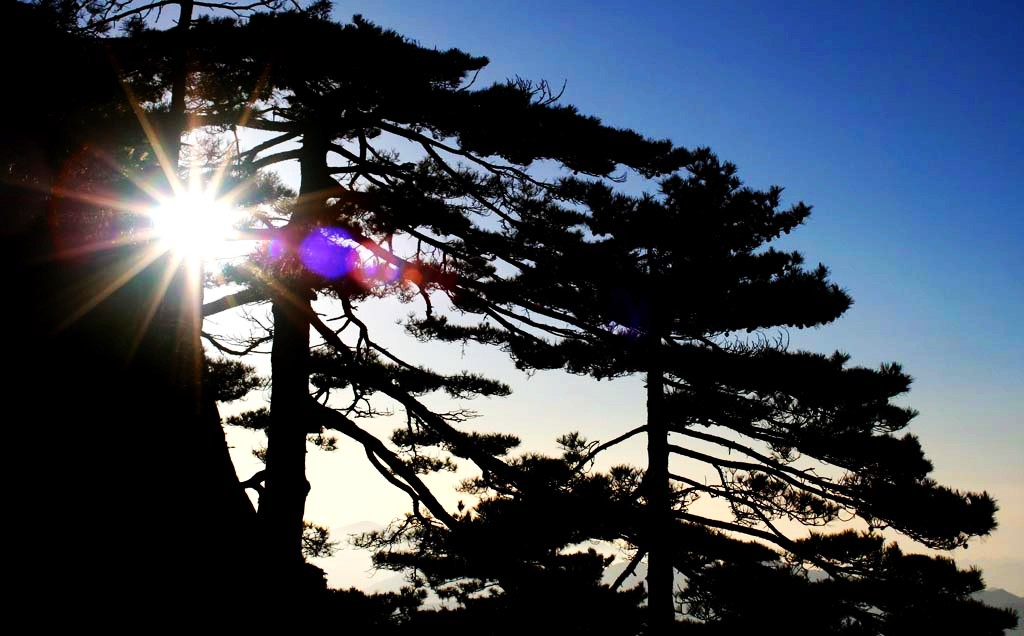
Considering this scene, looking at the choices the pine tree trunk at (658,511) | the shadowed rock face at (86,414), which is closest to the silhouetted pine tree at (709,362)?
the pine tree trunk at (658,511)

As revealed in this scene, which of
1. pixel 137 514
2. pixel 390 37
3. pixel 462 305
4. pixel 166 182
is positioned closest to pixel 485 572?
pixel 462 305

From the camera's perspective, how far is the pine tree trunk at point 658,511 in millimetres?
7934

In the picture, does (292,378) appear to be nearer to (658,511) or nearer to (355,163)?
(355,163)

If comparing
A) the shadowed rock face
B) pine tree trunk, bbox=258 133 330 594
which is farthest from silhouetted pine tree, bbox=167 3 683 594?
the shadowed rock face

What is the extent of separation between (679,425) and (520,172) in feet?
16.0

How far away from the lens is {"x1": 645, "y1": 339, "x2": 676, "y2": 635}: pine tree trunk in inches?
312

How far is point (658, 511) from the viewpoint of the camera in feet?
30.8

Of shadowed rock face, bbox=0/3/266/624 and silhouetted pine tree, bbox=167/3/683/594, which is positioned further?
silhouetted pine tree, bbox=167/3/683/594

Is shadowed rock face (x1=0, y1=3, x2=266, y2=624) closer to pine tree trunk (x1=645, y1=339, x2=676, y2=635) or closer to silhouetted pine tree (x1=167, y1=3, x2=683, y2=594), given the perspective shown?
silhouetted pine tree (x1=167, y1=3, x2=683, y2=594)

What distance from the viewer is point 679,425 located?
10.6 metres

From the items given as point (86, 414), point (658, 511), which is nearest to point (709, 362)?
point (658, 511)

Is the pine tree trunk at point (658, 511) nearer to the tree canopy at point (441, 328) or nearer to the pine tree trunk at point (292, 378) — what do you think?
the tree canopy at point (441, 328)

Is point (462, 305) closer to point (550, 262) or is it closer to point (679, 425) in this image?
point (550, 262)

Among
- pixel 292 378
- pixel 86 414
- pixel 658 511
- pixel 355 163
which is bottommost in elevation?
pixel 86 414
